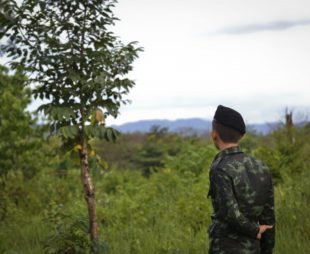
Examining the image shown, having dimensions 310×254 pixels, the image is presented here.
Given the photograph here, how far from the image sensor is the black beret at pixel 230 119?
3990mm

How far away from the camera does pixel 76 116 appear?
6.42 metres

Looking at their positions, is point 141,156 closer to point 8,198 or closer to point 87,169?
point 8,198

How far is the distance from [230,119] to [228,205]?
72 centimetres

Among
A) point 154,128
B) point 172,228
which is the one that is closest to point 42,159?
point 172,228

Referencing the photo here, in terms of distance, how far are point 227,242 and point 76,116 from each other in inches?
125

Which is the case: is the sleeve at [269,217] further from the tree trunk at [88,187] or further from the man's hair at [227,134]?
the tree trunk at [88,187]

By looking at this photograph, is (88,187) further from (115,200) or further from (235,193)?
(115,200)

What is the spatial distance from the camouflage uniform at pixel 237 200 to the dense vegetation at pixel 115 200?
110 inches

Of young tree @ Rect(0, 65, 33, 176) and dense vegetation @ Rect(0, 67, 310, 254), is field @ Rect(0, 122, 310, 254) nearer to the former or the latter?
dense vegetation @ Rect(0, 67, 310, 254)

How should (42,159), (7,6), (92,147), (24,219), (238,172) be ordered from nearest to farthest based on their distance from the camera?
Result: (238,172) < (7,6) < (92,147) < (24,219) < (42,159)

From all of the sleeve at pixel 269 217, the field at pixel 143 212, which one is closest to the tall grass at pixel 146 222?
the field at pixel 143 212

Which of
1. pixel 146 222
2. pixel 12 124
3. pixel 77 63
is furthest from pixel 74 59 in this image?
pixel 12 124

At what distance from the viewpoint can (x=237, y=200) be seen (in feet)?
12.8

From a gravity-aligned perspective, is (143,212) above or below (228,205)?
below
